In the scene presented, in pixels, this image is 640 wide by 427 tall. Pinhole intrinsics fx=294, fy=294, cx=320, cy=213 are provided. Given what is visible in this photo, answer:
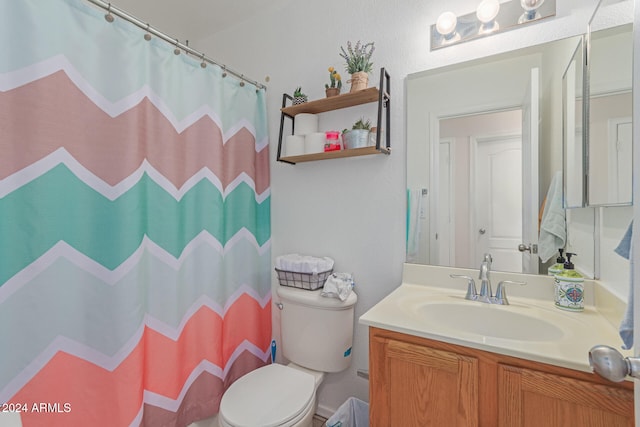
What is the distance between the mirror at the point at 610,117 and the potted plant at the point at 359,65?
2.72 ft

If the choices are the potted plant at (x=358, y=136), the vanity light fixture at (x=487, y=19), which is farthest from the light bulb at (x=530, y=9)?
the potted plant at (x=358, y=136)

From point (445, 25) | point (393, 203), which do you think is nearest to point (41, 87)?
point (393, 203)

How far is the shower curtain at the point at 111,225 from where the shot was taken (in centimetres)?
89

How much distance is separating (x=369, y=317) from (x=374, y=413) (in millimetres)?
304

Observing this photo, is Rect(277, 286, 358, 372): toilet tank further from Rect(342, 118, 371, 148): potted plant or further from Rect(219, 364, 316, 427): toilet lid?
Rect(342, 118, 371, 148): potted plant

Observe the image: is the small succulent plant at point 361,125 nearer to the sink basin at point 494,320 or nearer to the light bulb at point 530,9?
the light bulb at point 530,9

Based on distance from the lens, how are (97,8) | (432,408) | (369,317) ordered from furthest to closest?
(97,8), (369,317), (432,408)

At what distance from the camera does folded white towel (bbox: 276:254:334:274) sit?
4.76 feet

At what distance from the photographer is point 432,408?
87cm

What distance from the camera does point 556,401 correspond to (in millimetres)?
725

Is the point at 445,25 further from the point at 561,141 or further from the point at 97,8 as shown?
the point at 97,8

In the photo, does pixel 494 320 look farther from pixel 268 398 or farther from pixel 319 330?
pixel 268 398

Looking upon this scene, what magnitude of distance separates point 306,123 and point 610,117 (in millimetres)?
1217

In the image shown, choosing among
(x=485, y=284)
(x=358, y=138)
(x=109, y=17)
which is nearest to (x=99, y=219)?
(x=109, y=17)
